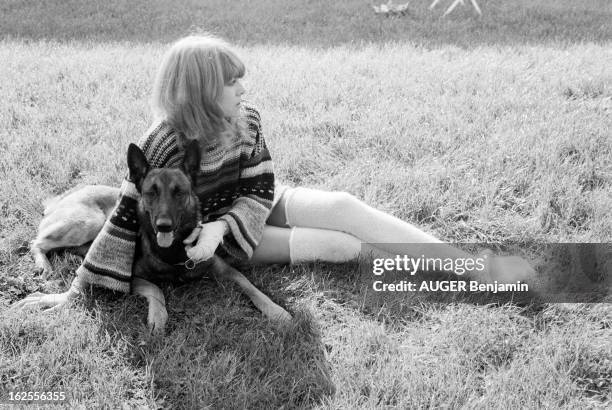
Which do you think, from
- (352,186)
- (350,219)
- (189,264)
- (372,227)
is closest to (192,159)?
(189,264)

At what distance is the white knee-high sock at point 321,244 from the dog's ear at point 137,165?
119 cm

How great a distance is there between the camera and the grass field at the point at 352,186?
3180mm

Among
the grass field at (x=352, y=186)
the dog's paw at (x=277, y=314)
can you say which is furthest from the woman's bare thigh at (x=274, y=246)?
the dog's paw at (x=277, y=314)

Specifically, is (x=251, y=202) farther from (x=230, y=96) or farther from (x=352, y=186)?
(x=352, y=186)

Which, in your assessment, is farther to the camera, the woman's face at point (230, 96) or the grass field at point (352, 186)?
the woman's face at point (230, 96)

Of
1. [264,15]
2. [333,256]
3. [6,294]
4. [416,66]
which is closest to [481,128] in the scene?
[416,66]

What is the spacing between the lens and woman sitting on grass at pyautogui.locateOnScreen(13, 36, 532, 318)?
3699 millimetres

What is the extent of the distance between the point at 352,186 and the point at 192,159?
6.33 ft

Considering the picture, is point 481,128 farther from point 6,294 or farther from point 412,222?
point 6,294

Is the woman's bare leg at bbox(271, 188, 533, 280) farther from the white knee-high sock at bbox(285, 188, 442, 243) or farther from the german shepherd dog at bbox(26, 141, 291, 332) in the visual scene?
the german shepherd dog at bbox(26, 141, 291, 332)

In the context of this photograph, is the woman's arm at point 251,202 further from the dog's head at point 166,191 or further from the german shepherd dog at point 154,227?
the dog's head at point 166,191

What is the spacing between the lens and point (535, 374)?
3154mm

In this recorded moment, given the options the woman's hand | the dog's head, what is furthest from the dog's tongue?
the woman's hand

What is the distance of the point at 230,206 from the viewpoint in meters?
4.18
